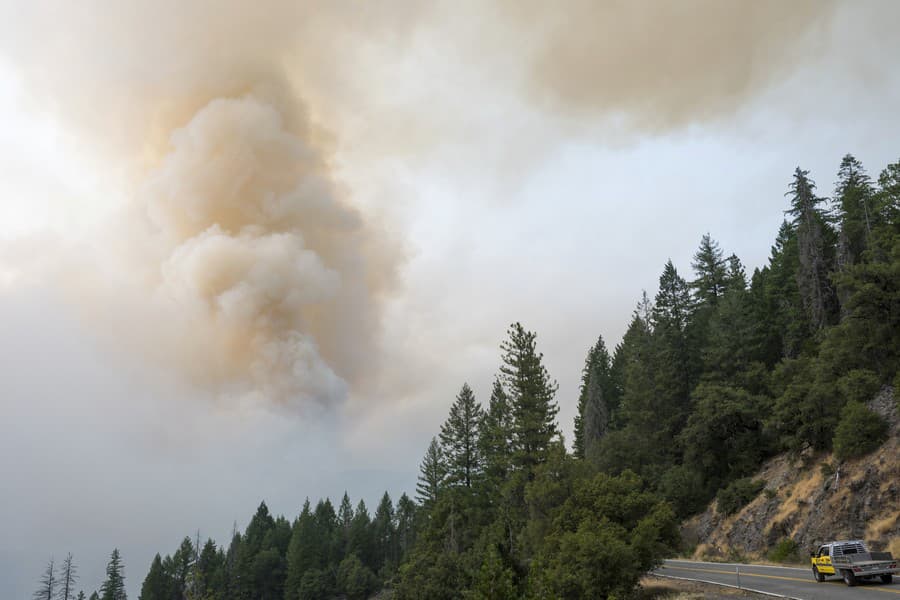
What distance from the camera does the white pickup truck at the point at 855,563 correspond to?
72.8 feet

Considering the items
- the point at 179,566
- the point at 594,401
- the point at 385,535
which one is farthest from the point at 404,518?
the point at 594,401

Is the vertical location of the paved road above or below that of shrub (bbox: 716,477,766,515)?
below

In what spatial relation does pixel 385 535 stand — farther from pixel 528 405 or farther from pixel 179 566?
pixel 528 405

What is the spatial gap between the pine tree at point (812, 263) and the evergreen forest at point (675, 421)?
18 centimetres

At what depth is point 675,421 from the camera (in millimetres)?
61500

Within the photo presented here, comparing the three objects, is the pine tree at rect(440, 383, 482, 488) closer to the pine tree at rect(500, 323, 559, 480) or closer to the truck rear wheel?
the pine tree at rect(500, 323, 559, 480)

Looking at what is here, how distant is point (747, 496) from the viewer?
46500mm

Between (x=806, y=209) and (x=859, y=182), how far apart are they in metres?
9.38

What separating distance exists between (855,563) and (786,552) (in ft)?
55.2

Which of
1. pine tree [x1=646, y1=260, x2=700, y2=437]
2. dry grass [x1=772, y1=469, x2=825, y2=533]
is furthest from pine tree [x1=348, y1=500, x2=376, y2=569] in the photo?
dry grass [x1=772, y1=469, x2=825, y2=533]

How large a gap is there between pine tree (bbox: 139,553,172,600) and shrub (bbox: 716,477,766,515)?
420ft

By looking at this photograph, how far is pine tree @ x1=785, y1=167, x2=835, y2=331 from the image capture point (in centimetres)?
5234

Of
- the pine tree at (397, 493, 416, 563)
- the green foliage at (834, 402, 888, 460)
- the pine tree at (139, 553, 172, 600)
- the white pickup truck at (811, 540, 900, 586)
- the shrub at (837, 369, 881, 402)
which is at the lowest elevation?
the pine tree at (139, 553, 172, 600)

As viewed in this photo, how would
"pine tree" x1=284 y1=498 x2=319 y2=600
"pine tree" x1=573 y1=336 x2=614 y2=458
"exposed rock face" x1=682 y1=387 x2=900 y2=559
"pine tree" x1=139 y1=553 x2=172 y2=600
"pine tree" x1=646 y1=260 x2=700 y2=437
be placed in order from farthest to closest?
"pine tree" x1=139 y1=553 x2=172 y2=600 < "pine tree" x1=284 y1=498 x2=319 y2=600 < "pine tree" x1=573 y1=336 x2=614 y2=458 < "pine tree" x1=646 y1=260 x2=700 y2=437 < "exposed rock face" x1=682 y1=387 x2=900 y2=559
